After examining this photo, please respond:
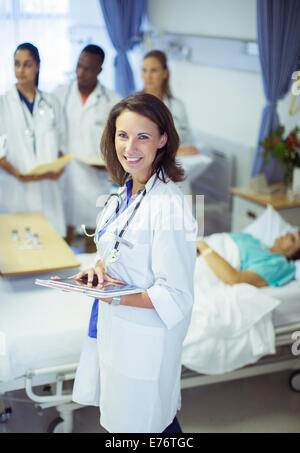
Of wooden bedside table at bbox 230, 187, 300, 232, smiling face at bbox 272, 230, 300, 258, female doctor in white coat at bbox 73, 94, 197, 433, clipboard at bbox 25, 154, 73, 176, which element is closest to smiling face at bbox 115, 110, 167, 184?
female doctor in white coat at bbox 73, 94, 197, 433

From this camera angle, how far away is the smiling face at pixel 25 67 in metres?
1.71

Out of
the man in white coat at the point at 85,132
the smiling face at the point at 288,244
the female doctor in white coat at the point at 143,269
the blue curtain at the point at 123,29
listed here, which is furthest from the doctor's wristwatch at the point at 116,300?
the smiling face at the point at 288,244

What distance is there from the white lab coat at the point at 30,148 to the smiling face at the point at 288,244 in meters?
0.98

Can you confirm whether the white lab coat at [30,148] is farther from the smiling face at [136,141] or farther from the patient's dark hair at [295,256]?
the patient's dark hair at [295,256]

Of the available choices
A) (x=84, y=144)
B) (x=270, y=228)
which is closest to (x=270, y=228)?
(x=270, y=228)

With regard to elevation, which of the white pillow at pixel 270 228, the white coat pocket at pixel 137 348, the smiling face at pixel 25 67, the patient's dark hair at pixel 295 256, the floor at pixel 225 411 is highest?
the smiling face at pixel 25 67

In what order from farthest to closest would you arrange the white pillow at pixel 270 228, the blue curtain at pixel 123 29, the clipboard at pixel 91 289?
1. the white pillow at pixel 270 228
2. the blue curtain at pixel 123 29
3. the clipboard at pixel 91 289

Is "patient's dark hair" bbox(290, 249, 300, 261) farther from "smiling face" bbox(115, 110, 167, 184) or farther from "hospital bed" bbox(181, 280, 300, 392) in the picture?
"smiling face" bbox(115, 110, 167, 184)

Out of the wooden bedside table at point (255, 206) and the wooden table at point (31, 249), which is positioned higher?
the wooden table at point (31, 249)

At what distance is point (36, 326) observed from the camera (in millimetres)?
1873

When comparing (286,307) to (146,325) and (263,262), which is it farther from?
(146,325)

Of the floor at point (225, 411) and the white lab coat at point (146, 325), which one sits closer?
the white lab coat at point (146, 325)

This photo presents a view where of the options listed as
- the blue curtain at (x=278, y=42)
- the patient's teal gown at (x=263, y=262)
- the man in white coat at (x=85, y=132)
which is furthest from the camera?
the patient's teal gown at (x=263, y=262)

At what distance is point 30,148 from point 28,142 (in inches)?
1.0
